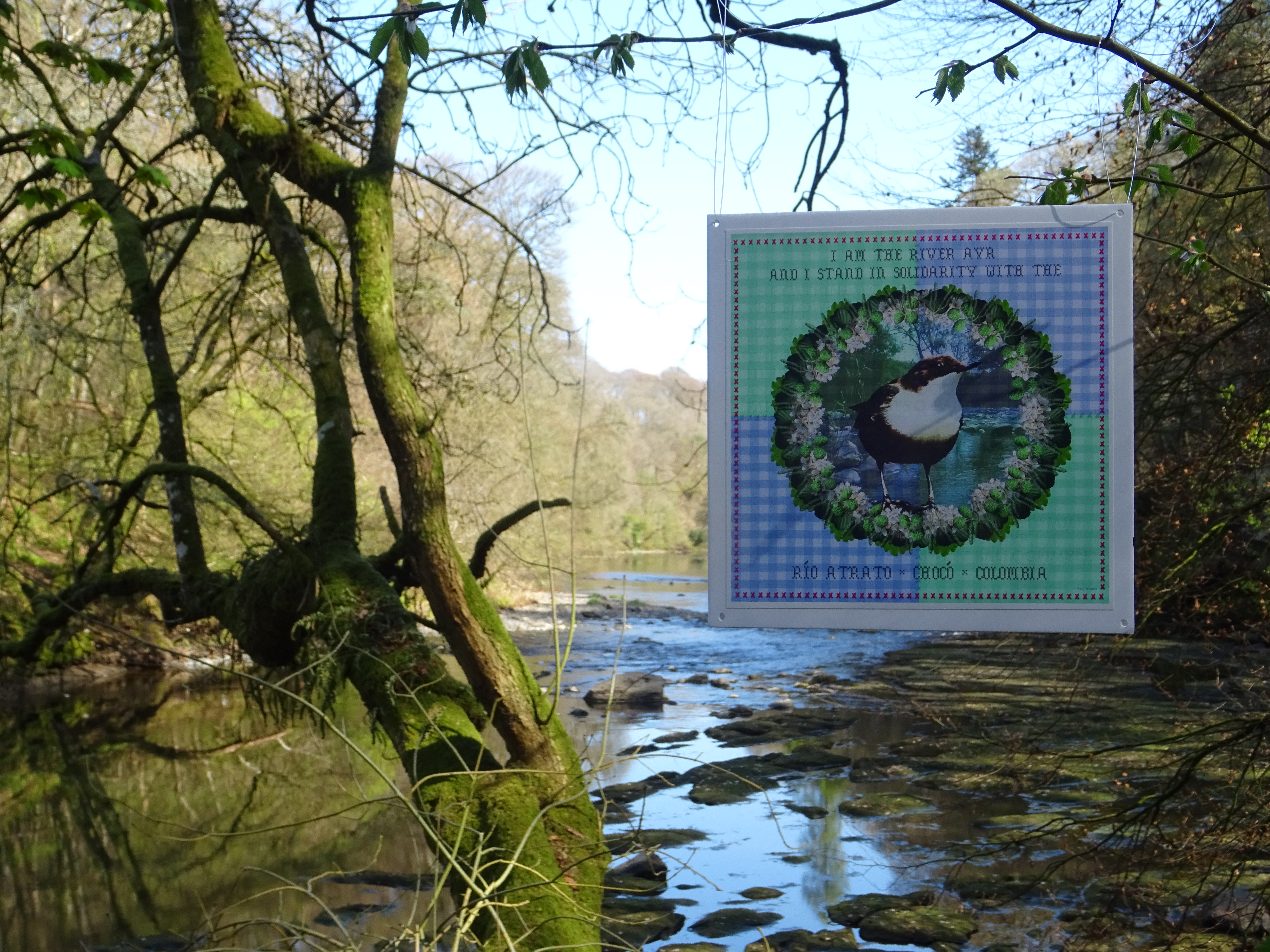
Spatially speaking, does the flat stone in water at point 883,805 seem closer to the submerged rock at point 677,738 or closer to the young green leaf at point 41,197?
the submerged rock at point 677,738

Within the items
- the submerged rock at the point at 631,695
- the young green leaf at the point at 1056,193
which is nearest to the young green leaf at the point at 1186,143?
the young green leaf at the point at 1056,193

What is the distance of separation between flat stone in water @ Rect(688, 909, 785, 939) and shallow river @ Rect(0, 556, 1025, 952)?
2.8 inches

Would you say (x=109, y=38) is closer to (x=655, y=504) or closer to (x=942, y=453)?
(x=942, y=453)

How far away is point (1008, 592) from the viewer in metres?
2.16

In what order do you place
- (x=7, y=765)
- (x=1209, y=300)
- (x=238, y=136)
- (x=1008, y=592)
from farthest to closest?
(x=7, y=765) → (x=238, y=136) → (x=1209, y=300) → (x=1008, y=592)

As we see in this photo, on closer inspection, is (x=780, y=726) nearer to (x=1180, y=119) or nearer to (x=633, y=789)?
(x=633, y=789)

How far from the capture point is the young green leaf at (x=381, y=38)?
2.19 m

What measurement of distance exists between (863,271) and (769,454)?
380mm

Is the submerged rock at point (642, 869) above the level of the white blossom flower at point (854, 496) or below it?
below

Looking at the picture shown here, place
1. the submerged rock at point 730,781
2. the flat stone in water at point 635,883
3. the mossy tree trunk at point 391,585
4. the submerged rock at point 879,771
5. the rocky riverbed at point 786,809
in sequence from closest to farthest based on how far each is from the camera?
the mossy tree trunk at point 391,585, the rocky riverbed at point 786,809, the flat stone in water at point 635,883, the submerged rock at point 730,781, the submerged rock at point 879,771

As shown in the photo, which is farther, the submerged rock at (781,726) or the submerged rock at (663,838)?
the submerged rock at (781,726)

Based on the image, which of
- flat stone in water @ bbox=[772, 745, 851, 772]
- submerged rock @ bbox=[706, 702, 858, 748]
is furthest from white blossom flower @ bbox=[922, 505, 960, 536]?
submerged rock @ bbox=[706, 702, 858, 748]

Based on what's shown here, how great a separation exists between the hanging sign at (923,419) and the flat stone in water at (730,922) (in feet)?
17.7

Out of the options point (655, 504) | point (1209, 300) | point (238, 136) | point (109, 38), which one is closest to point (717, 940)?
point (1209, 300)
